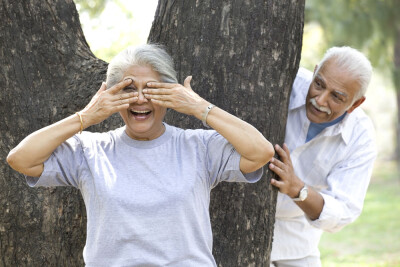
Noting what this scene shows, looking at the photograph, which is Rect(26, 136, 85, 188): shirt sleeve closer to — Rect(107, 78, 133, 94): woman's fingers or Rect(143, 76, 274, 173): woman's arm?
Rect(107, 78, 133, 94): woman's fingers

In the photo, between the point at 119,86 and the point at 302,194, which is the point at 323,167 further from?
the point at 119,86

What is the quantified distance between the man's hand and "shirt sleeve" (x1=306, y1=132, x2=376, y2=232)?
0.89 feet

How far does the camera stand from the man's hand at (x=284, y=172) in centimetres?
340

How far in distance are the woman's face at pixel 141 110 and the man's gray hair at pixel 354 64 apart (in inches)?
58.3

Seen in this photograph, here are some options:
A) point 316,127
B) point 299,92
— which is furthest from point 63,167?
point 316,127

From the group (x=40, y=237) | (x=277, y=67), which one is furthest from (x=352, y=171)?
(x=40, y=237)

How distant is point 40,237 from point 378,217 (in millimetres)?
10518

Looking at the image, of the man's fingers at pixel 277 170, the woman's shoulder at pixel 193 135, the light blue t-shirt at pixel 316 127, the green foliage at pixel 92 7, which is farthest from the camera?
the green foliage at pixel 92 7

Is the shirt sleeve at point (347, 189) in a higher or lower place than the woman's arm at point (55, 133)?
lower

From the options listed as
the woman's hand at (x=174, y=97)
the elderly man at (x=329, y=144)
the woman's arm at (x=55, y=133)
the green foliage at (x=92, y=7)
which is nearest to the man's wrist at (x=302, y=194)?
the elderly man at (x=329, y=144)

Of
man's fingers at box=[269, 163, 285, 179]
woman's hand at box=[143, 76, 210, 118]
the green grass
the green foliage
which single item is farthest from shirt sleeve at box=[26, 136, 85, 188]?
the green foliage

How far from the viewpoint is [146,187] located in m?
2.61

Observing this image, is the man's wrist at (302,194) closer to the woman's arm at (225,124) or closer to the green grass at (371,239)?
the woman's arm at (225,124)

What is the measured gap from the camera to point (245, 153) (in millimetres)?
2682
